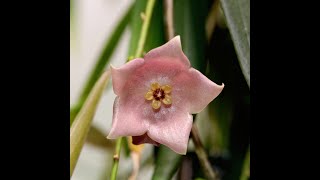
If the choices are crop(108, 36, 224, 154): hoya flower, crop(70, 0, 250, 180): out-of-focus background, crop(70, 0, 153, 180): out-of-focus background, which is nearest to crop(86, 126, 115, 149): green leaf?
crop(70, 0, 250, 180): out-of-focus background

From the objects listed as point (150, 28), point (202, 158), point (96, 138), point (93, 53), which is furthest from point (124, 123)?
point (93, 53)

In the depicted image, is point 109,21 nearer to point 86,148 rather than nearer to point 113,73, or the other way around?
point 86,148

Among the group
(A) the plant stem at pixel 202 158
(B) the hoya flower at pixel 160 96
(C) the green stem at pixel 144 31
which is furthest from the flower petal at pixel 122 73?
(A) the plant stem at pixel 202 158

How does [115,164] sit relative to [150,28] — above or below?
below

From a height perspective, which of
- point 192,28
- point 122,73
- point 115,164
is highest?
point 192,28

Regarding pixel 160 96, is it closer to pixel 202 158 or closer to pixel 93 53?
pixel 202 158

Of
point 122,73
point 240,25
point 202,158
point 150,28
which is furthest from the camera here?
point 150,28
